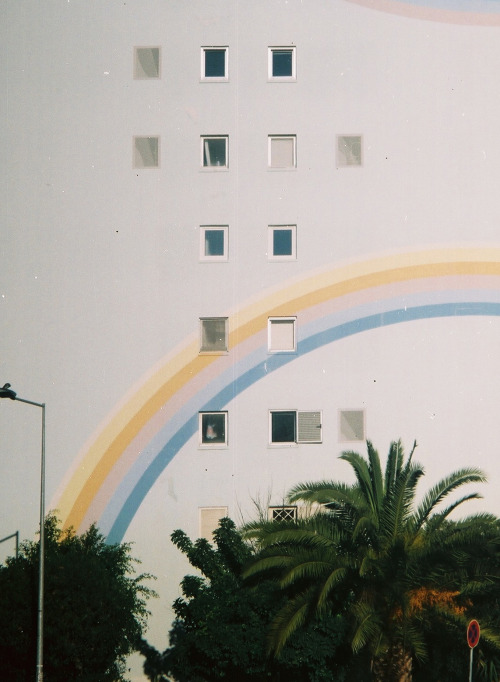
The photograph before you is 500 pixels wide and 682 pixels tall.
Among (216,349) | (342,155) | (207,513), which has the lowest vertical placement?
(207,513)

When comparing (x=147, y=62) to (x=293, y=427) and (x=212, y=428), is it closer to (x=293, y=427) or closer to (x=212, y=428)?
(x=212, y=428)

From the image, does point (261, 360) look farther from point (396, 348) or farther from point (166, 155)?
point (166, 155)

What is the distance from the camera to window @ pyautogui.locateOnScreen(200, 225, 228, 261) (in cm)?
2802

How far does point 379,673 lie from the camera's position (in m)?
20.9

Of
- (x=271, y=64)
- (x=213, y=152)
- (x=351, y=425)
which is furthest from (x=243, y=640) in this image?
(x=271, y=64)

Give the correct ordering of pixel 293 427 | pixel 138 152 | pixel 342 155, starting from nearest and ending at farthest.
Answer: pixel 293 427 → pixel 342 155 → pixel 138 152

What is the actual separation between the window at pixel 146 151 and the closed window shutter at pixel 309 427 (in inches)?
358

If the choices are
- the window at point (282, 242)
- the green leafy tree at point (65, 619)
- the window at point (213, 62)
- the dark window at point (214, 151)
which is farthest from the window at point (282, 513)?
the window at point (213, 62)

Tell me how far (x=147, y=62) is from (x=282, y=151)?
512 cm

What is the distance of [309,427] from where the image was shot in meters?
27.4

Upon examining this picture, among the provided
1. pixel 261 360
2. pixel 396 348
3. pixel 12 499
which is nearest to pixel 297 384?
pixel 261 360

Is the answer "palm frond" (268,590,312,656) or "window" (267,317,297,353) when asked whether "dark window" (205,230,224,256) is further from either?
"palm frond" (268,590,312,656)

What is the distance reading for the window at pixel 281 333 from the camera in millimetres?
27984

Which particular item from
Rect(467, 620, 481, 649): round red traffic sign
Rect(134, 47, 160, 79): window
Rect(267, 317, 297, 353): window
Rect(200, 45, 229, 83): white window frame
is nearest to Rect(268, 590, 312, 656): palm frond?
Rect(467, 620, 481, 649): round red traffic sign
